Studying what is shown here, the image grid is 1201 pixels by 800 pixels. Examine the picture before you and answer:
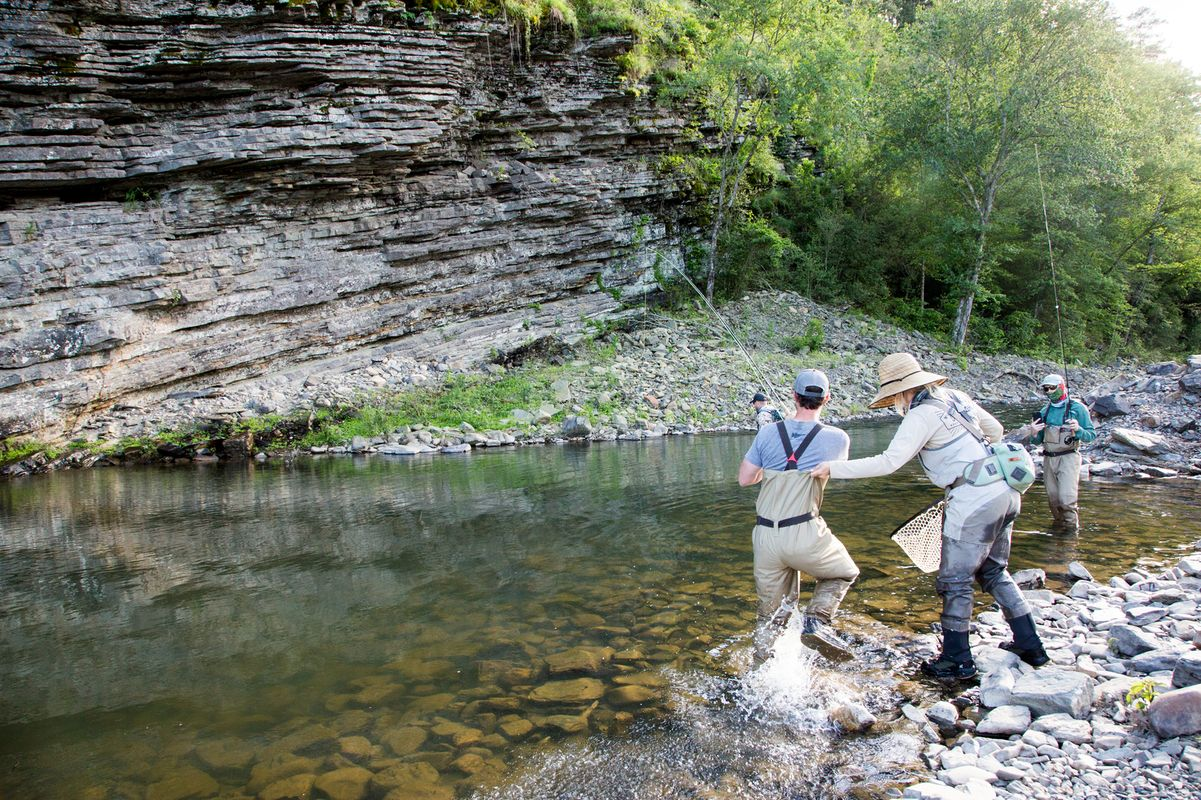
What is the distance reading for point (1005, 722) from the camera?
3.72 metres

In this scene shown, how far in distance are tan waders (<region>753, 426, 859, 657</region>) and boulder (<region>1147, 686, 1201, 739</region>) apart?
5.51 ft

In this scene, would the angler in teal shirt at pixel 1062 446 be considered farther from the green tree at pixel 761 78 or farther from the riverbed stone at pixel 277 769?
the green tree at pixel 761 78

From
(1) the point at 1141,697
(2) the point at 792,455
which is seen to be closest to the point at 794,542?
(2) the point at 792,455

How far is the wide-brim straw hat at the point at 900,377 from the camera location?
4609 mm

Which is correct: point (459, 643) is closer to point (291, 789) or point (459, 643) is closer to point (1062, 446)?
point (291, 789)

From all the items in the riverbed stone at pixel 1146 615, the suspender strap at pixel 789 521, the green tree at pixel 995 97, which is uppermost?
the green tree at pixel 995 97

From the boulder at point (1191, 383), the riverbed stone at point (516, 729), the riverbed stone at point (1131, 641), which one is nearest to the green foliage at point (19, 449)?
the riverbed stone at point (516, 729)

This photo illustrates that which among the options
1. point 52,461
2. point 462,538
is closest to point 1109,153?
point 462,538

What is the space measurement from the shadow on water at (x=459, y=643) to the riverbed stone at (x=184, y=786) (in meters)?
0.02

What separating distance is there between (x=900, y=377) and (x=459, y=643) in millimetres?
3806

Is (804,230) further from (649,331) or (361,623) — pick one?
(361,623)

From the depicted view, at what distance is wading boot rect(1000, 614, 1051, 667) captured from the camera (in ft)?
14.6

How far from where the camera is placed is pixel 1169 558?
6.68 metres

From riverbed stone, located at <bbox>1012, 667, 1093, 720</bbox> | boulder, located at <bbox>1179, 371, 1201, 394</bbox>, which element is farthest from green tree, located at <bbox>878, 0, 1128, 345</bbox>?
riverbed stone, located at <bbox>1012, 667, 1093, 720</bbox>
